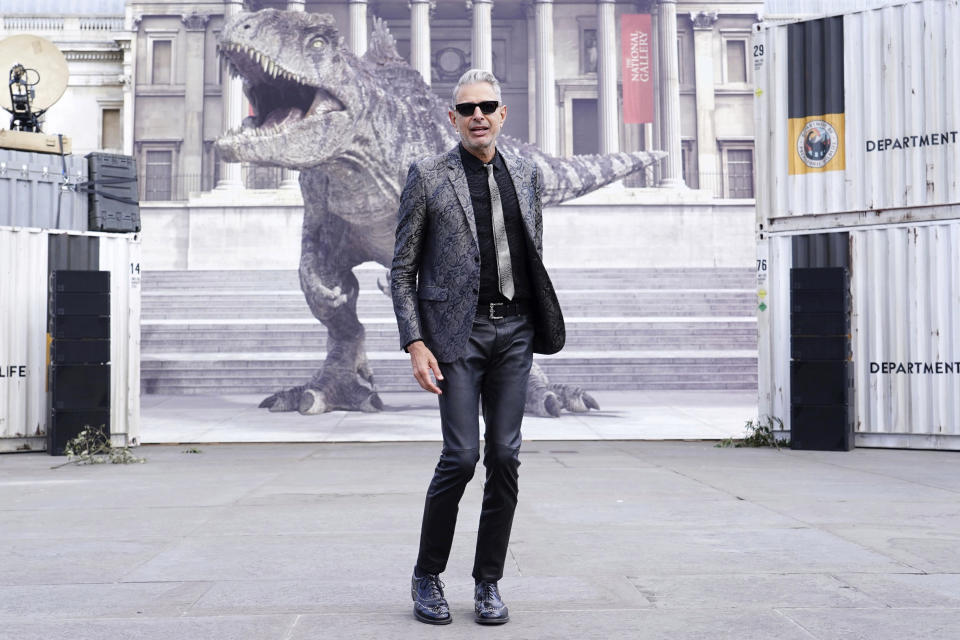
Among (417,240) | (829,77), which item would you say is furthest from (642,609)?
(829,77)

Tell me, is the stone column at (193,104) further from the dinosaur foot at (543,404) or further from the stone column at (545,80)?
the dinosaur foot at (543,404)

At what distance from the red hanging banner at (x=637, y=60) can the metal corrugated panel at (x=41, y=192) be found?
2998 centimetres

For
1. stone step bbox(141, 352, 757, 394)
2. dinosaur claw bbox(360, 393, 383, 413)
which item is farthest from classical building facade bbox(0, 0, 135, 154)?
dinosaur claw bbox(360, 393, 383, 413)

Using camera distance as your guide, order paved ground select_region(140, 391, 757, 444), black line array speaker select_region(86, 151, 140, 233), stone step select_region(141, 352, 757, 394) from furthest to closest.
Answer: stone step select_region(141, 352, 757, 394) < paved ground select_region(140, 391, 757, 444) < black line array speaker select_region(86, 151, 140, 233)

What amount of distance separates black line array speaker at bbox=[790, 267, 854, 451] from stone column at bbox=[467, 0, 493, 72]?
31661 millimetres

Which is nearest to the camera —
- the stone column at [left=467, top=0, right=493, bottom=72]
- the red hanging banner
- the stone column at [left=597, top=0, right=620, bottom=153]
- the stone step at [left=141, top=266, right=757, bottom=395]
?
the stone step at [left=141, top=266, right=757, bottom=395]

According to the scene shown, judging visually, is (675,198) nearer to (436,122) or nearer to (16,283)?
→ (436,122)

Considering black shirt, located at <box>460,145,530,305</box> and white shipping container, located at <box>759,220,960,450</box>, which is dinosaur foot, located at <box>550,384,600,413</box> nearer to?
white shipping container, located at <box>759,220,960,450</box>

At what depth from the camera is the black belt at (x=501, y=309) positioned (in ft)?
11.4

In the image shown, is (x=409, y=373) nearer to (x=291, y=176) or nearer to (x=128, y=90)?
(x=291, y=176)

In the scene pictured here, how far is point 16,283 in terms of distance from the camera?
9539 mm

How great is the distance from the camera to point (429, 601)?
3.37 meters

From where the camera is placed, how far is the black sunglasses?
3449 mm

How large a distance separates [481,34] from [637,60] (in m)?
6.12
